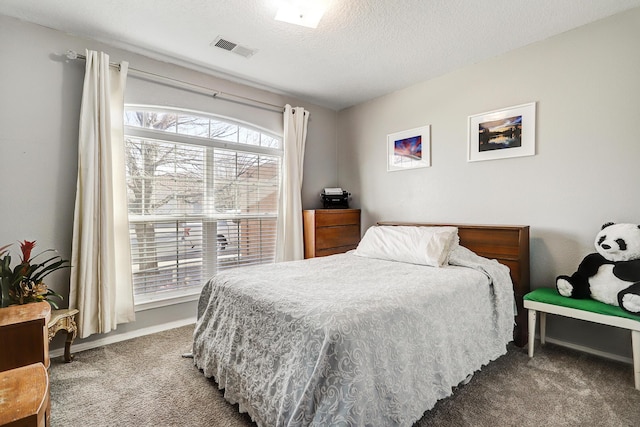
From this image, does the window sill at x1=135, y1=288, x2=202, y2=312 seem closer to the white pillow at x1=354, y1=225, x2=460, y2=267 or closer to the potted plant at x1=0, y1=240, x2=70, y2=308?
the potted plant at x1=0, y1=240, x2=70, y2=308

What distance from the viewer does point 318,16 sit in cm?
215

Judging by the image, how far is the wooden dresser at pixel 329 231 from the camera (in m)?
3.64

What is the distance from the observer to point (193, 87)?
304cm

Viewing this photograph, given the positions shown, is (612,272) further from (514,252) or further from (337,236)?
(337,236)

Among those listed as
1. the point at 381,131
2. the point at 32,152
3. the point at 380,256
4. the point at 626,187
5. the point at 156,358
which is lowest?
the point at 156,358

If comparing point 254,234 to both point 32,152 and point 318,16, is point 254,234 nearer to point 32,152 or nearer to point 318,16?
point 32,152

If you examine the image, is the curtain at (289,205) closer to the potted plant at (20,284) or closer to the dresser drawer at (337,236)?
the dresser drawer at (337,236)

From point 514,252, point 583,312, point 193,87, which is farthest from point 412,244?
point 193,87

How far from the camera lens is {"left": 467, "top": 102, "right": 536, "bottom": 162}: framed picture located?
264cm

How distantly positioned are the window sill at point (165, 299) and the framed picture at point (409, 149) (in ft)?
8.64

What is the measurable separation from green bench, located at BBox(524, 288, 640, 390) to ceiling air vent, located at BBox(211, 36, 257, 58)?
307cm

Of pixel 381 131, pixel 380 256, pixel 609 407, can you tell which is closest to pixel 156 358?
pixel 380 256

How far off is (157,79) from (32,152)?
114cm

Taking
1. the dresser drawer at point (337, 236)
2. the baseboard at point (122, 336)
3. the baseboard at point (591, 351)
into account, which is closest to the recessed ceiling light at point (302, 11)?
the dresser drawer at point (337, 236)
